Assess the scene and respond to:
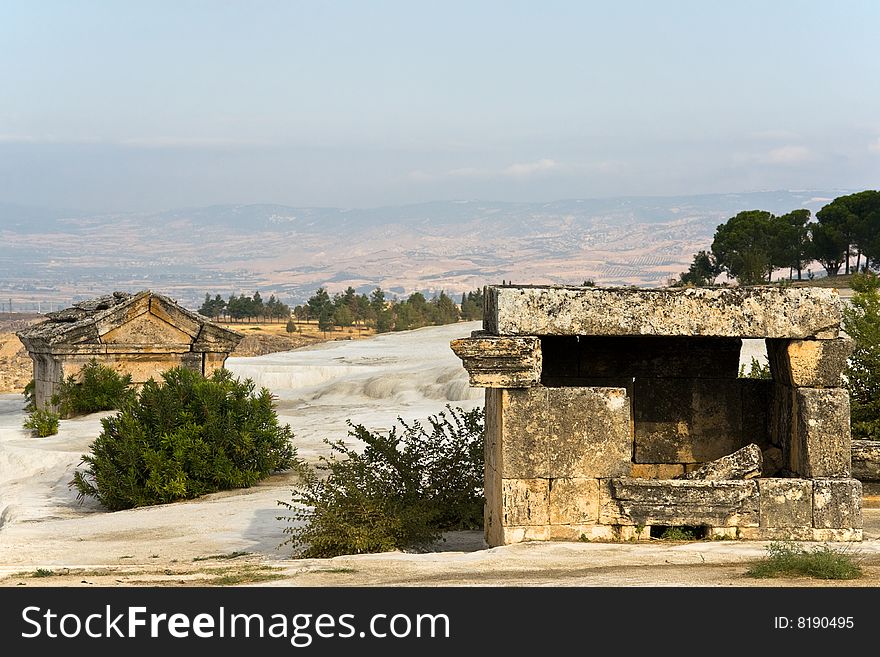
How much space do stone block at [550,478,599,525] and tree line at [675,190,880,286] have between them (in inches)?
1806

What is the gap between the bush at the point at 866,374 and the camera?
13172 millimetres

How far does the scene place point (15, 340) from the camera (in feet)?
156

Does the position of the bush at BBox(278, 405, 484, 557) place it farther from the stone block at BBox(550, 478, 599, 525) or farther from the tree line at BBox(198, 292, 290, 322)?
the tree line at BBox(198, 292, 290, 322)

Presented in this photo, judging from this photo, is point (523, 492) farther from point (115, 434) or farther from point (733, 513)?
point (115, 434)

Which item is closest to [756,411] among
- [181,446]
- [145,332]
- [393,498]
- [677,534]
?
[677,534]

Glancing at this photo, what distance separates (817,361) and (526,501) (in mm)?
2721

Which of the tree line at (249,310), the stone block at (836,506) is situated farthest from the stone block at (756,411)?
the tree line at (249,310)

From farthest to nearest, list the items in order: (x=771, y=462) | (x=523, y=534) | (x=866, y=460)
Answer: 1. (x=866, y=460)
2. (x=771, y=462)
3. (x=523, y=534)

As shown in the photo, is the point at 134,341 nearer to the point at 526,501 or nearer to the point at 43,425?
the point at 43,425

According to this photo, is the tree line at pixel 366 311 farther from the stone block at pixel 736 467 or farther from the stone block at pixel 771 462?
the stone block at pixel 736 467

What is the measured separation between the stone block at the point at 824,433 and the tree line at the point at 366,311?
47868 millimetres

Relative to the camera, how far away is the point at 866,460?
11.5 metres
